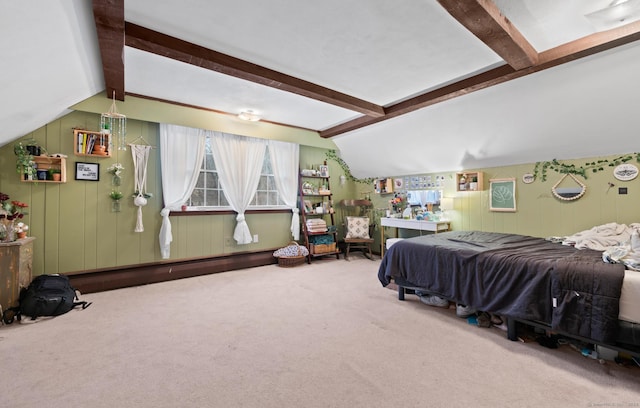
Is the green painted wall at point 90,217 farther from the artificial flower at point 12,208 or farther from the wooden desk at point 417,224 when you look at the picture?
the wooden desk at point 417,224

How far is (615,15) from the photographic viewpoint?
1903 millimetres

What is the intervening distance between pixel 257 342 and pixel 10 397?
57.0 inches

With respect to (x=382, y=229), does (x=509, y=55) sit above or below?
above

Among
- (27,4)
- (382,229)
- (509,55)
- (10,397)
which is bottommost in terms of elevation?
(10,397)

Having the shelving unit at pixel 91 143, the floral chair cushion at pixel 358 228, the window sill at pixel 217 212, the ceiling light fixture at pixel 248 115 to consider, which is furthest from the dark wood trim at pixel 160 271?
the ceiling light fixture at pixel 248 115

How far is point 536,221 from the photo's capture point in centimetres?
371

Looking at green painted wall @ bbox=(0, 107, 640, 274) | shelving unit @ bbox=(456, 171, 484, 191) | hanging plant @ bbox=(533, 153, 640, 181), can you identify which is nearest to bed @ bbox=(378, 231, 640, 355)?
green painted wall @ bbox=(0, 107, 640, 274)

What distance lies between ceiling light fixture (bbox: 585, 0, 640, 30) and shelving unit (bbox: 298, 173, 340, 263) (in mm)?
4183

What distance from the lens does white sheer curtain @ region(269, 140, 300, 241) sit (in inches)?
199

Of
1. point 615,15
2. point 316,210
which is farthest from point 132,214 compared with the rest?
point 615,15

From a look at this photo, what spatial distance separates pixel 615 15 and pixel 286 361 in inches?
132

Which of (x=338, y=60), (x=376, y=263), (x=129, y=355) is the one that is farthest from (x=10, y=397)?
(x=376, y=263)

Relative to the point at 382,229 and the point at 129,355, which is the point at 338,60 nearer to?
the point at 129,355

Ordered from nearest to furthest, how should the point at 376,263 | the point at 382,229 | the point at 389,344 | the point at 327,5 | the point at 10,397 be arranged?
the point at 10,397 < the point at 327,5 < the point at 389,344 < the point at 376,263 < the point at 382,229
